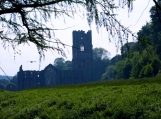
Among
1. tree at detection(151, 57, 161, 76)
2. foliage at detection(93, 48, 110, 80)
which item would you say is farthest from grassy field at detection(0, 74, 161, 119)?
foliage at detection(93, 48, 110, 80)

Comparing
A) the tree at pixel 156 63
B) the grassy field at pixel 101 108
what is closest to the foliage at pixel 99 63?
the tree at pixel 156 63

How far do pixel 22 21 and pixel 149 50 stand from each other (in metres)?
1.18

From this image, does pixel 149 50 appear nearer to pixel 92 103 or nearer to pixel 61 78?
pixel 92 103

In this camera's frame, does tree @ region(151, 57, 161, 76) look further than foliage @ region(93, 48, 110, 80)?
No

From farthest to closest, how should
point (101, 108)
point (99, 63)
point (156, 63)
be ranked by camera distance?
point (99, 63) < point (156, 63) < point (101, 108)

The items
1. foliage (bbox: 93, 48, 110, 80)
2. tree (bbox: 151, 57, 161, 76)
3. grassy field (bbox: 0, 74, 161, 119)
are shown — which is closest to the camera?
tree (bbox: 151, 57, 161, 76)

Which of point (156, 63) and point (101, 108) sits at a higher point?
point (156, 63)

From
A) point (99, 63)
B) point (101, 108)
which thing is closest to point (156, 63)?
point (101, 108)

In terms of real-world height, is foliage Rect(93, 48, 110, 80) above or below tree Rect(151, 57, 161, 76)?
above

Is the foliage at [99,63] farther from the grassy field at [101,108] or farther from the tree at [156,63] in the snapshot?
the grassy field at [101,108]

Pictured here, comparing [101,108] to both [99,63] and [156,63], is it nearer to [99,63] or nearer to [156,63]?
[156,63]

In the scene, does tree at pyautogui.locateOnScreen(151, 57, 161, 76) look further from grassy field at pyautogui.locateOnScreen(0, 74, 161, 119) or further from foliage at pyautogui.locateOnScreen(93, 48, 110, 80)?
foliage at pyautogui.locateOnScreen(93, 48, 110, 80)

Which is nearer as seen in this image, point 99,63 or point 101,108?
point 101,108

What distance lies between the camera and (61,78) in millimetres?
64938
